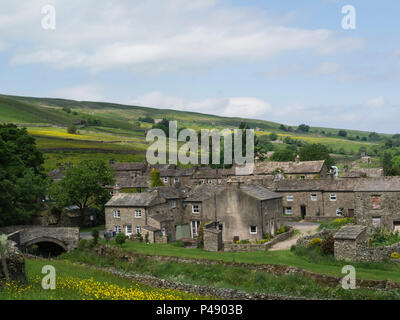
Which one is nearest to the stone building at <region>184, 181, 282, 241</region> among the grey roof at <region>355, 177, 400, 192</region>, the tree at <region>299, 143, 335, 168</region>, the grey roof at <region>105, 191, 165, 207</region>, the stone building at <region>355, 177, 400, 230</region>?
the grey roof at <region>105, 191, 165, 207</region>

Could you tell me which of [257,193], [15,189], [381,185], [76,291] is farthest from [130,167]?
[76,291]

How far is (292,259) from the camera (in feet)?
118

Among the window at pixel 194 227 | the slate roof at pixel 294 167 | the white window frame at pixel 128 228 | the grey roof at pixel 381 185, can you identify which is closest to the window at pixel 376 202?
the grey roof at pixel 381 185

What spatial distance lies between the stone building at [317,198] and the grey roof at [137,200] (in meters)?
20.1

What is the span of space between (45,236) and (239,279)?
24.3 metres

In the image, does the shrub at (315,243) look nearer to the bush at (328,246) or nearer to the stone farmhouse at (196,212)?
the bush at (328,246)

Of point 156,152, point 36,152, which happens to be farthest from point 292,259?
point 156,152

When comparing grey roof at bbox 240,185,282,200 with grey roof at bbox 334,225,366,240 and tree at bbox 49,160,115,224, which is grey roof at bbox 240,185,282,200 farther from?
tree at bbox 49,160,115,224

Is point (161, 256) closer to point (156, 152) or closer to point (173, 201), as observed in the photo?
point (173, 201)

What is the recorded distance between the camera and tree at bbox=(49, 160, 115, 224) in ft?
195

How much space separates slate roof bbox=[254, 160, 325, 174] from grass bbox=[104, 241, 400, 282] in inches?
1760

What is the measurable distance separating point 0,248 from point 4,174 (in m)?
29.6
